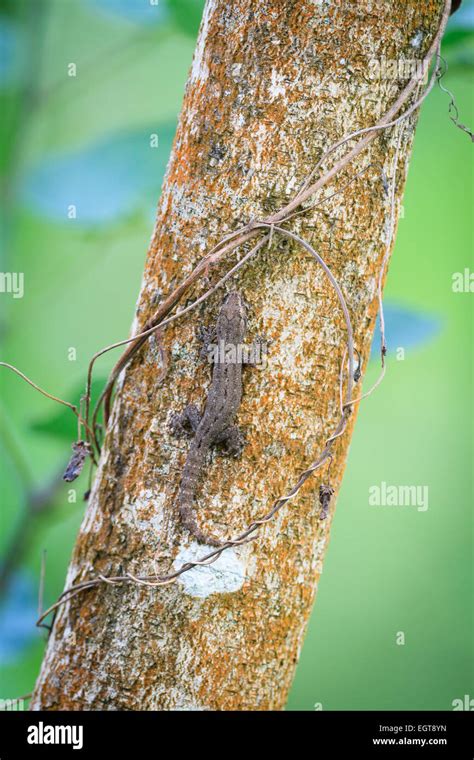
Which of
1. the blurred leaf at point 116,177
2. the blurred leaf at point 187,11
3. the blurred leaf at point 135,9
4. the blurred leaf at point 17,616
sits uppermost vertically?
the blurred leaf at point 135,9

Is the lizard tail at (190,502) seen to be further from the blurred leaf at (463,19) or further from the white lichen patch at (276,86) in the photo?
the blurred leaf at (463,19)

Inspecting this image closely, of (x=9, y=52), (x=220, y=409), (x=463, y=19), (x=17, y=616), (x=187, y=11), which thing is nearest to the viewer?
(x=220, y=409)

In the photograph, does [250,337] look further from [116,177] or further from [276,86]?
[116,177]

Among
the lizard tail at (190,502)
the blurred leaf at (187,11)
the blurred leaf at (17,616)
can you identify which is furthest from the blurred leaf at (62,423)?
the blurred leaf at (187,11)

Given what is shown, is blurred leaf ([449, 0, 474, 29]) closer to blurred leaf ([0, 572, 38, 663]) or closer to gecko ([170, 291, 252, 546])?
gecko ([170, 291, 252, 546])

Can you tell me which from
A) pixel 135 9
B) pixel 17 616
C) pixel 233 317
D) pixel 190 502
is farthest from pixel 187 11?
pixel 17 616

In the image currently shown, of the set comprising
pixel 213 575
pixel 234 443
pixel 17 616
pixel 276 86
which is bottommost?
pixel 17 616
